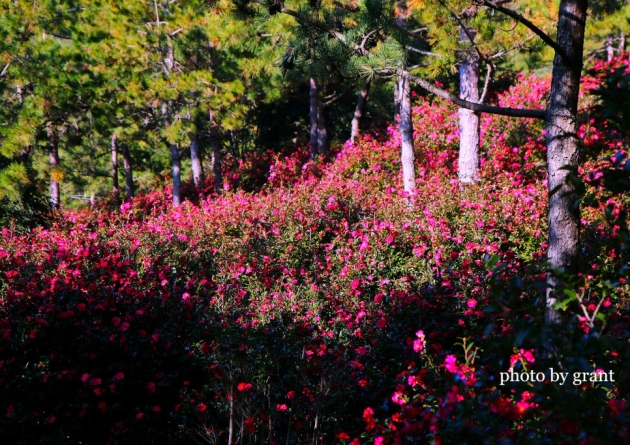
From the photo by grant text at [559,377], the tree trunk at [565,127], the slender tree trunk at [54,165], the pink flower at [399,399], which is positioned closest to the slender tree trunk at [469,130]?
the tree trunk at [565,127]

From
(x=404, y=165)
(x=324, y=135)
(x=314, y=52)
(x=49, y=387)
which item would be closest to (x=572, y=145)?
(x=314, y=52)

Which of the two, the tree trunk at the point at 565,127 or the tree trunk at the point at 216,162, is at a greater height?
the tree trunk at the point at 216,162

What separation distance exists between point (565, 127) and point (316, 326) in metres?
2.73

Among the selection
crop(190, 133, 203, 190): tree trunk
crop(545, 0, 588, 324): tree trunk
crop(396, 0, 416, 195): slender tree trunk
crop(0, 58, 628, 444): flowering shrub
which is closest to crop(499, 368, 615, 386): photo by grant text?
crop(0, 58, 628, 444): flowering shrub

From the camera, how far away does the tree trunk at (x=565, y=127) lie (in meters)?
3.69

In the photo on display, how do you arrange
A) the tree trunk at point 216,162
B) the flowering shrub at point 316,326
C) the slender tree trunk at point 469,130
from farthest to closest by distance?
the tree trunk at point 216,162 → the slender tree trunk at point 469,130 → the flowering shrub at point 316,326

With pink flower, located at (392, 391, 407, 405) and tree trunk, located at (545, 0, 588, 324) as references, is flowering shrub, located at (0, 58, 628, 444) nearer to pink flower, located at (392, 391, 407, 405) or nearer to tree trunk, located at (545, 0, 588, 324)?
pink flower, located at (392, 391, 407, 405)

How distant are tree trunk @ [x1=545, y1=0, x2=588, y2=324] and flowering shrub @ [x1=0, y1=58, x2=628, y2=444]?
348mm

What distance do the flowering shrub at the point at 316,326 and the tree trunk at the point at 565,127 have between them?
35 cm

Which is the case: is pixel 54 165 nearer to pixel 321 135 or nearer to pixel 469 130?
pixel 321 135

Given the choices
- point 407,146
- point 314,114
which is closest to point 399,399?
point 407,146

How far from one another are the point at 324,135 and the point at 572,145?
10534 mm

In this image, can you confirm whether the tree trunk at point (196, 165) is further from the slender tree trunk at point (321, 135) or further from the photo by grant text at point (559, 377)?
the photo by grant text at point (559, 377)

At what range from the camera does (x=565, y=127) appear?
12.1ft
